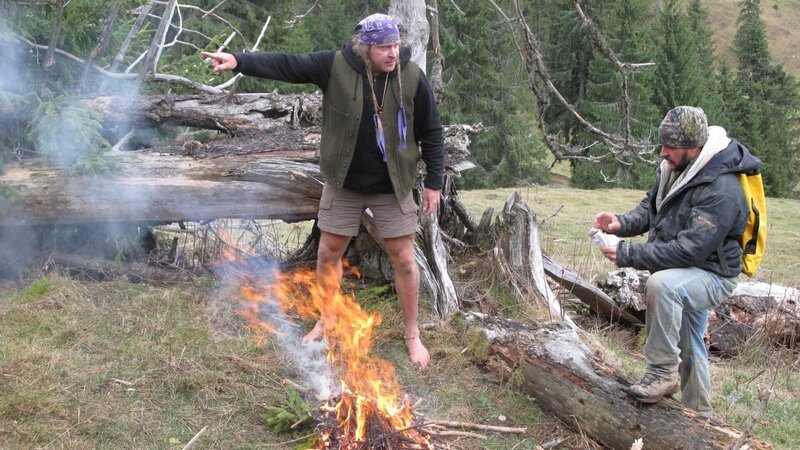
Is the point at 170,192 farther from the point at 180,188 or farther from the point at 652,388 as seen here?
the point at 652,388

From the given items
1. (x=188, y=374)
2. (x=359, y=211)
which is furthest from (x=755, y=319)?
(x=188, y=374)

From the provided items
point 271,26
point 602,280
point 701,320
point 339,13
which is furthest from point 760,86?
point 701,320

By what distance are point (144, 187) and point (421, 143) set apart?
2514mm

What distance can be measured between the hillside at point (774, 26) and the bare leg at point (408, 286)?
64162mm

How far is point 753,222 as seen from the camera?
382 cm

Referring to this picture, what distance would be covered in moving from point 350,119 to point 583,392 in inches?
86.3

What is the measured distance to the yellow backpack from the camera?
3801 mm

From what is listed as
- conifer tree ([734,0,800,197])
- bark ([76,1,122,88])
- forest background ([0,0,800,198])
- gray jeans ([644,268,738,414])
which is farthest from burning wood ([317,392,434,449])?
conifer tree ([734,0,800,197])

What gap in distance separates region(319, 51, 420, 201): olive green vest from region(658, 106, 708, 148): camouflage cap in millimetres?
1566

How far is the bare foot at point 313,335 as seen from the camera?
501 cm

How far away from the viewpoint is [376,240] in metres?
5.79

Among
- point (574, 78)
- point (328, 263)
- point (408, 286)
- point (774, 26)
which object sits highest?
point (774, 26)

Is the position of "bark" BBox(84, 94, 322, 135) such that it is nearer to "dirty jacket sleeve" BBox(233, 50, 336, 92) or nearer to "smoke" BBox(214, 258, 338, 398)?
"smoke" BBox(214, 258, 338, 398)

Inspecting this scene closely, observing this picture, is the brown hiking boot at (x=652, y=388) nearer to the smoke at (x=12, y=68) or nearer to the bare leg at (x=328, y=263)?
the bare leg at (x=328, y=263)
